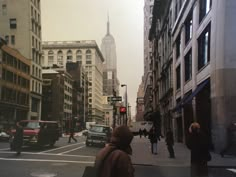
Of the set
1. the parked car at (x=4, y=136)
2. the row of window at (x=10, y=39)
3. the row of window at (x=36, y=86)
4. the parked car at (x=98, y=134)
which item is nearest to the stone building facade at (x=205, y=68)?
the parked car at (x=98, y=134)

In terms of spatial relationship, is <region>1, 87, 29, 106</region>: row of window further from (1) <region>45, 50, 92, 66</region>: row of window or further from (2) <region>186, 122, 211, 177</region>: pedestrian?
(2) <region>186, 122, 211, 177</region>: pedestrian

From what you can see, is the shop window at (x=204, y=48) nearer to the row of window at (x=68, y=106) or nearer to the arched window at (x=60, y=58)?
the arched window at (x=60, y=58)

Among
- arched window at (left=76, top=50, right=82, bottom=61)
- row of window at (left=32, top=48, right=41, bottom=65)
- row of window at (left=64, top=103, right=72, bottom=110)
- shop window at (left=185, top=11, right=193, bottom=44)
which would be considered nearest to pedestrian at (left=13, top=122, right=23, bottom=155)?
row of window at (left=64, top=103, right=72, bottom=110)

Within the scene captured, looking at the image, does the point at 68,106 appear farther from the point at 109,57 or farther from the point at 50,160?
the point at 109,57

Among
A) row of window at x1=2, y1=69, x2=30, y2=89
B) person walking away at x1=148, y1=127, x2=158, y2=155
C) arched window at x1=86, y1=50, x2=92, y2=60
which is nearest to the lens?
row of window at x1=2, y1=69, x2=30, y2=89

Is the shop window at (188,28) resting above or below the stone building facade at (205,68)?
above

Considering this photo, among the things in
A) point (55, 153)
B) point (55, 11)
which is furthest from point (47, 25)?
point (55, 153)
